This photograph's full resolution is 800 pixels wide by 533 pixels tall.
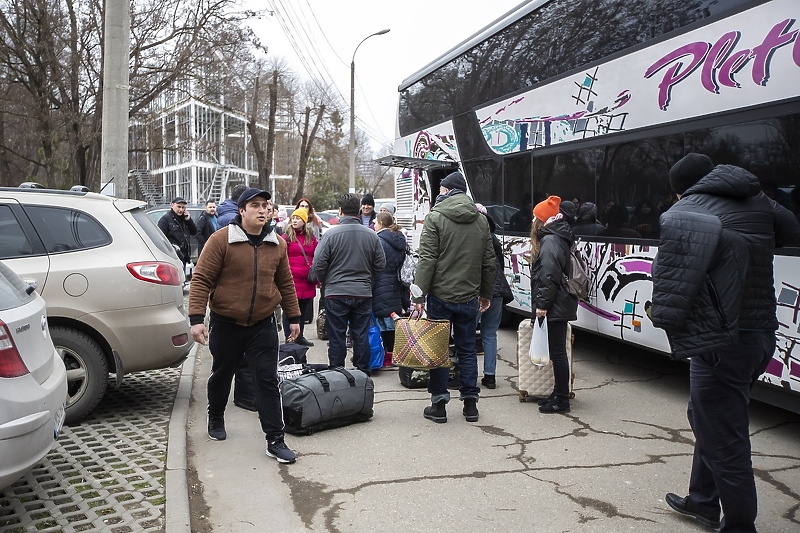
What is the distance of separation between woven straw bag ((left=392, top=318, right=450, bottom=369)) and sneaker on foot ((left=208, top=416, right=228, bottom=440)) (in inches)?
62.1

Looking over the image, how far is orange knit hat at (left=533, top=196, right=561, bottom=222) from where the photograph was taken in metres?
6.63

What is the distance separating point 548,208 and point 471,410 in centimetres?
197

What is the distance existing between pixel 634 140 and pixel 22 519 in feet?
20.2

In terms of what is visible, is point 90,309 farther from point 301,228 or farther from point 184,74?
point 184,74

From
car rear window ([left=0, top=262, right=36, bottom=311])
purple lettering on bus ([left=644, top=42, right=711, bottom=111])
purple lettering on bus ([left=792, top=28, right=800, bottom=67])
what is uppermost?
purple lettering on bus ([left=644, top=42, right=711, bottom=111])

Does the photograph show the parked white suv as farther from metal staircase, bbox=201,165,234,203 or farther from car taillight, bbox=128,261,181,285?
metal staircase, bbox=201,165,234,203

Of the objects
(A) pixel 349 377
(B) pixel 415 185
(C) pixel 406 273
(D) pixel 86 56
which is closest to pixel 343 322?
(A) pixel 349 377

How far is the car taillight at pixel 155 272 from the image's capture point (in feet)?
20.2

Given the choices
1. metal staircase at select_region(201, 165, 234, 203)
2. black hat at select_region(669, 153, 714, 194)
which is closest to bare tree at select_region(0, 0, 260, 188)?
black hat at select_region(669, 153, 714, 194)

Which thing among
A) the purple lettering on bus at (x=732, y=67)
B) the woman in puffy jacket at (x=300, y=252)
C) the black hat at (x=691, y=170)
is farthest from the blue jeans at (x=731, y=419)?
the woman in puffy jacket at (x=300, y=252)

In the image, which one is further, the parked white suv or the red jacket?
the red jacket

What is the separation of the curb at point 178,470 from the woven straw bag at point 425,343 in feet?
6.35

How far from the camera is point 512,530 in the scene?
4.06m

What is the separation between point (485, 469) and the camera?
16.7 feet
